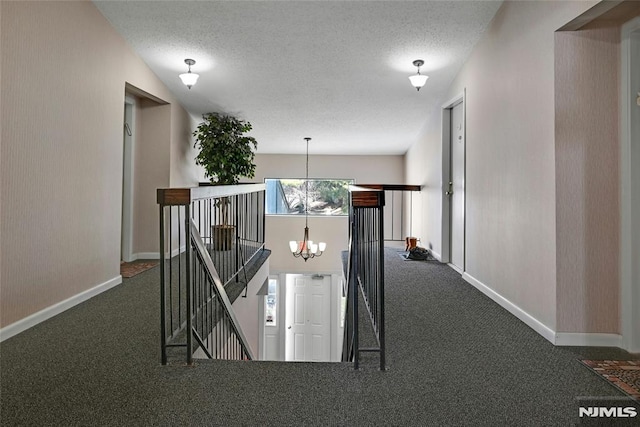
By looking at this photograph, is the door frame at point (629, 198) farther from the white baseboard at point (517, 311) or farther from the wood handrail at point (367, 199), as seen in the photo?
the wood handrail at point (367, 199)

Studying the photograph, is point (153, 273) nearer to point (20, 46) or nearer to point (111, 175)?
point (111, 175)

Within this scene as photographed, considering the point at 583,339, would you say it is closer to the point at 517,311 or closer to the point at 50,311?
the point at 517,311

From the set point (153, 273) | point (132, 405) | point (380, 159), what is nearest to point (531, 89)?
point (132, 405)

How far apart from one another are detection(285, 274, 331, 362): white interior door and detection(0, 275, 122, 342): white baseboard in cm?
530

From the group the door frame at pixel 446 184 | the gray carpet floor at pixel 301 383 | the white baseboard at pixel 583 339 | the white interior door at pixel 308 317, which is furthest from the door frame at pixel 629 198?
the white interior door at pixel 308 317

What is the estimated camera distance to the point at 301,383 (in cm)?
183

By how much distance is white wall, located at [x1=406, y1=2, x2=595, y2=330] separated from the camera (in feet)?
8.27

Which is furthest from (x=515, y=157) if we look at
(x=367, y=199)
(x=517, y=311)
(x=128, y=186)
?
(x=128, y=186)

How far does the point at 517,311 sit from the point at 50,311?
3376mm

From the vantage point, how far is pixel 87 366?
2.03m

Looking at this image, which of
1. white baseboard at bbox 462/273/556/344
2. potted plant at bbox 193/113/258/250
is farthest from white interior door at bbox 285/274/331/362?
white baseboard at bbox 462/273/556/344

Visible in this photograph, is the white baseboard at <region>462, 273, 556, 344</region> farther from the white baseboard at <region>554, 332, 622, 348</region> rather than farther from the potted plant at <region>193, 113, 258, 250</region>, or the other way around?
the potted plant at <region>193, 113, 258, 250</region>

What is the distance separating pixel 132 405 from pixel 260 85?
4.22 meters

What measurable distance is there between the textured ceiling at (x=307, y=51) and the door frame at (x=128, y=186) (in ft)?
2.16
